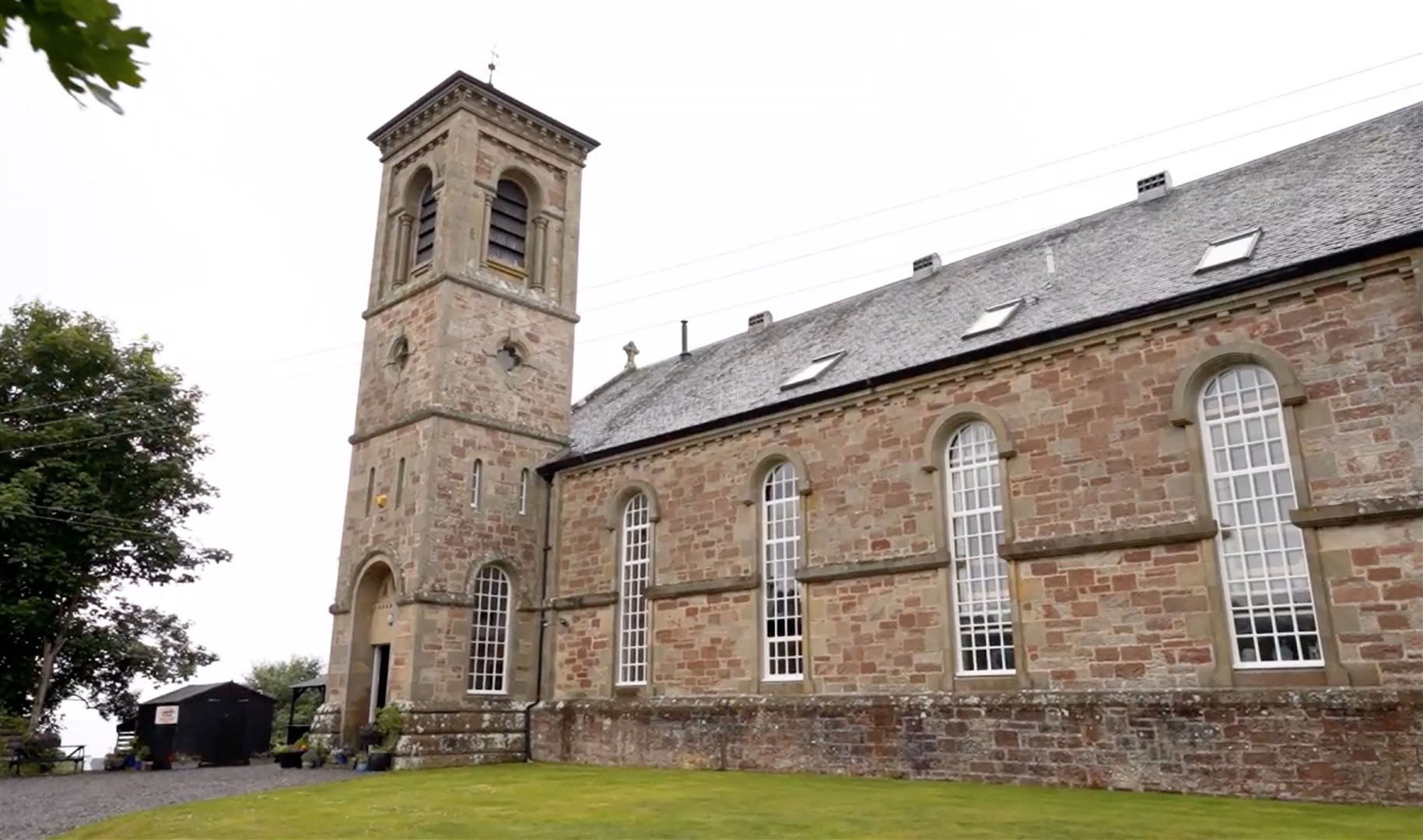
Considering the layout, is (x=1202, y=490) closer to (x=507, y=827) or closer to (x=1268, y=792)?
(x=1268, y=792)

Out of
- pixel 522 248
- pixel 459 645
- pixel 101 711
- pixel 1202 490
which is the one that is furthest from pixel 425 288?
pixel 1202 490

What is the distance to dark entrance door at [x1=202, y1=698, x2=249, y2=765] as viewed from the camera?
2514 cm

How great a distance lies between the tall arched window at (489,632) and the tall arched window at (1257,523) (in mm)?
16183

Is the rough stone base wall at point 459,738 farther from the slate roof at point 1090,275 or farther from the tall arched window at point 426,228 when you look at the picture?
the tall arched window at point 426,228

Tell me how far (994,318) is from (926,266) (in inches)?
254

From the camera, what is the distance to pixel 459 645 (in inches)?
904

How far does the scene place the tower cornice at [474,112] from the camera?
2658cm

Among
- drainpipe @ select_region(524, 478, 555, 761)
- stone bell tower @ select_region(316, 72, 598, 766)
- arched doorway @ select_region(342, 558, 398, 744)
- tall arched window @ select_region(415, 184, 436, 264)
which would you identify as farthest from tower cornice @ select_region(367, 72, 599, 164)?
arched doorway @ select_region(342, 558, 398, 744)

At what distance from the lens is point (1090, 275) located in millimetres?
18672

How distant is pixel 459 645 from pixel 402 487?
413 cm

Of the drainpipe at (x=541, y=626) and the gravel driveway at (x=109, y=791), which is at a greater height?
the drainpipe at (x=541, y=626)

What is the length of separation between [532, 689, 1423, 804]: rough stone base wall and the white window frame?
4.38 metres

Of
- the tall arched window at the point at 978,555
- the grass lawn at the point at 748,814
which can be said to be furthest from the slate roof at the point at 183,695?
the tall arched window at the point at 978,555

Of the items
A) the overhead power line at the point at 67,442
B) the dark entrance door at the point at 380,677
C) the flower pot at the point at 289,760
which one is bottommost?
the flower pot at the point at 289,760
